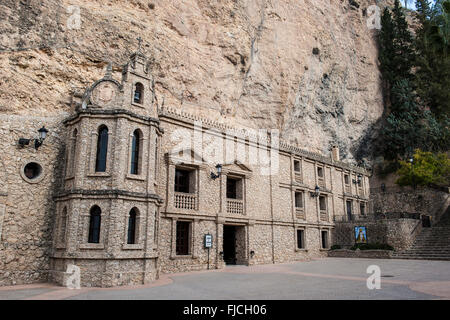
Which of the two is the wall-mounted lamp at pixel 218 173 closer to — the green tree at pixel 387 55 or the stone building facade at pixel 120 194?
the stone building facade at pixel 120 194

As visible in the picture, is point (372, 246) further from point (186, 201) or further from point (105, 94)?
point (105, 94)

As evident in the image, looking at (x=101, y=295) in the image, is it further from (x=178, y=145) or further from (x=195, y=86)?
(x=195, y=86)

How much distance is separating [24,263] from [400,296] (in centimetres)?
1410

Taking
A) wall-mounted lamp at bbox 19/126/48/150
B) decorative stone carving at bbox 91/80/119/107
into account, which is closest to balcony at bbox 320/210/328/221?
decorative stone carving at bbox 91/80/119/107

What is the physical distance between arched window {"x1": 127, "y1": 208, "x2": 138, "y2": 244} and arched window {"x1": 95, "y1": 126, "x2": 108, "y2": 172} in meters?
2.24

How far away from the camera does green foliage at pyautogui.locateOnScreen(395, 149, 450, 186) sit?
3578 centimetres

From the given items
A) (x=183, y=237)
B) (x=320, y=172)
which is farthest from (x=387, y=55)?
(x=183, y=237)

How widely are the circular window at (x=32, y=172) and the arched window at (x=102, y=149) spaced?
2832 millimetres

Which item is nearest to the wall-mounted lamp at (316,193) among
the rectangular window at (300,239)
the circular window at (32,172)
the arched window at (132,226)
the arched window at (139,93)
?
the rectangular window at (300,239)

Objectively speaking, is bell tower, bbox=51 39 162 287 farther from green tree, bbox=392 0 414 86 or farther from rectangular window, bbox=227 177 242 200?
green tree, bbox=392 0 414 86

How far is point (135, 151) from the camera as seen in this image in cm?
1533

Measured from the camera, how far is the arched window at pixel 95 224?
1364 cm

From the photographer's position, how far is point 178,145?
19.3 m

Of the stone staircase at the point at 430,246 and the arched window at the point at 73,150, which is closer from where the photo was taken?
the arched window at the point at 73,150
